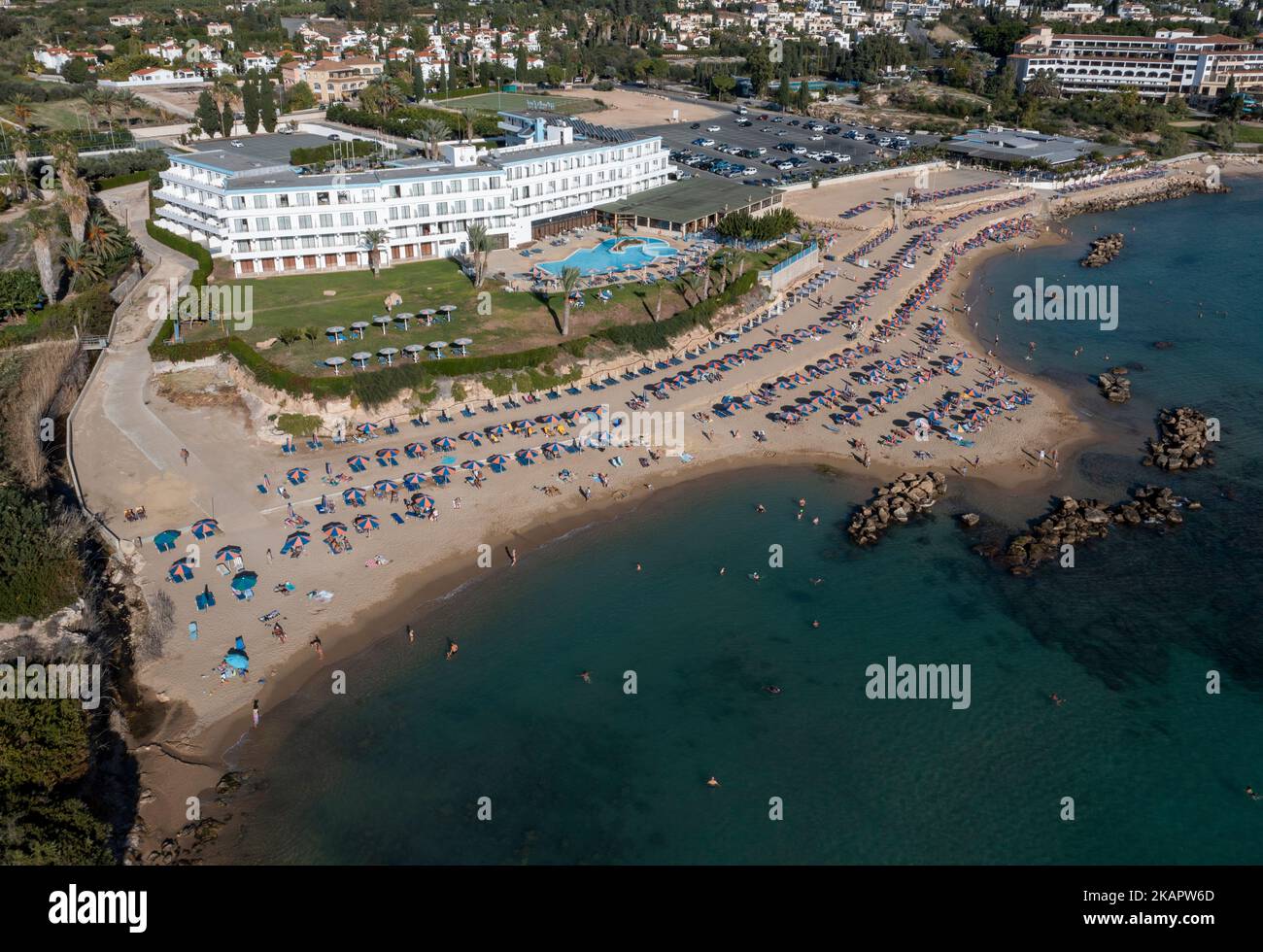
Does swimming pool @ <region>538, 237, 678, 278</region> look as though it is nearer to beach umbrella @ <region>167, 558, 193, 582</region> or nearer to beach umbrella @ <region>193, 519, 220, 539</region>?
beach umbrella @ <region>193, 519, 220, 539</region>

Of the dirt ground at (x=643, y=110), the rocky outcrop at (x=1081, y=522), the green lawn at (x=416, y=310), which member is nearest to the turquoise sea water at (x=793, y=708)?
the rocky outcrop at (x=1081, y=522)

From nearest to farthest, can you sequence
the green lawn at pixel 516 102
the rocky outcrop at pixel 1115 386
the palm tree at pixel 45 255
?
the rocky outcrop at pixel 1115 386, the palm tree at pixel 45 255, the green lawn at pixel 516 102

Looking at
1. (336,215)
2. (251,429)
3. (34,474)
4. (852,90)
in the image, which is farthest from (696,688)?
(852,90)

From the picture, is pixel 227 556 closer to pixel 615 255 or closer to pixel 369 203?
pixel 369 203

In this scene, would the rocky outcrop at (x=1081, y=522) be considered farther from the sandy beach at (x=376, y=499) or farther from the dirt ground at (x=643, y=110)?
the dirt ground at (x=643, y=110)

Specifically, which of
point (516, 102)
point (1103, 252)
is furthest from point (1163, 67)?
point (516, 102)

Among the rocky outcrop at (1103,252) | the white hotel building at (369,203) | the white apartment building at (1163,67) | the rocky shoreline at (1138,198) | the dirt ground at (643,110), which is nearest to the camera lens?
the white hotel building at (369,203)

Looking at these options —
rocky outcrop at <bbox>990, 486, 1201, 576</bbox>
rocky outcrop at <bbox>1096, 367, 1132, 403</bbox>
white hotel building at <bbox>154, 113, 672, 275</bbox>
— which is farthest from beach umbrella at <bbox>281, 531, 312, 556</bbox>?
rocky outcrop at <bbox>1096, 367, 1132, 403</bbox>
